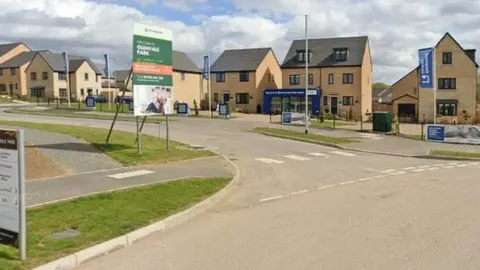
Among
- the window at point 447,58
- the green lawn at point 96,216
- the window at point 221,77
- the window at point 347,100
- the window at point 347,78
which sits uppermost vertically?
the window at point 447,58

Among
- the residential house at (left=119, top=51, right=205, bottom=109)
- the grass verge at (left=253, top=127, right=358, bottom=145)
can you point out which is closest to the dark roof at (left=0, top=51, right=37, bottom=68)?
the residential house at (left=119, top=51, right=205, bottom=109)

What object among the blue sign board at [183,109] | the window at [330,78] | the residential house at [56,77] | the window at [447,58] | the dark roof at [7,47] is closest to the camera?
the blue sign board at [183,109]

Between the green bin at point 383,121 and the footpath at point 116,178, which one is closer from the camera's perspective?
the footpath at point 116,178

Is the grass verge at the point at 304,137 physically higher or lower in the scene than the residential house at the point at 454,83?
lower

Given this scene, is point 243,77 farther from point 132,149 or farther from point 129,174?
point 129,174

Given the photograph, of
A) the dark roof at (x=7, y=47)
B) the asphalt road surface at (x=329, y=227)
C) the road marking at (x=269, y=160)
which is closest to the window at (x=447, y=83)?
the road marking at (x=269, y=160)

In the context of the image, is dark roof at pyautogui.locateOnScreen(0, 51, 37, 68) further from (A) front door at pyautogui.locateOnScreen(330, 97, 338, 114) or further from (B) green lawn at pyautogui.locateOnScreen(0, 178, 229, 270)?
(B) green lawn at pyautogui.locateOnScreen(0, 178, 229, 270)

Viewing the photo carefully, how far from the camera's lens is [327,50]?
219 feet

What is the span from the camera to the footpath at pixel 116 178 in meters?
12.0

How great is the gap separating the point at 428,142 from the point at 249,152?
14.7 m

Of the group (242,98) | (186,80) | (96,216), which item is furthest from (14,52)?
(96,216)

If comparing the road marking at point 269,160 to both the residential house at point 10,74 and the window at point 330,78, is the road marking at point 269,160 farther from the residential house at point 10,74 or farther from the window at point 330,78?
the residential house at point 10,74

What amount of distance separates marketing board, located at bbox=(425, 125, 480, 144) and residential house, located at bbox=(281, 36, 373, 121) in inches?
1091

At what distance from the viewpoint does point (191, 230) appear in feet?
30.8
